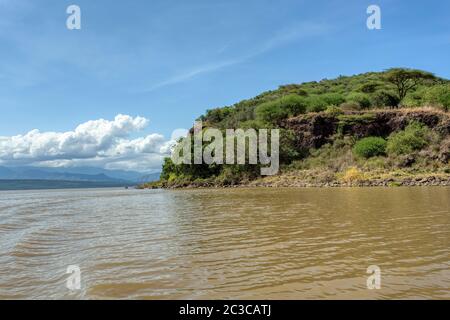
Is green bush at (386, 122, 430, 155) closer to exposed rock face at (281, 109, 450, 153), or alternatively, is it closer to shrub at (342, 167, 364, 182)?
exposed rock face at (281, 109, 450, 153)

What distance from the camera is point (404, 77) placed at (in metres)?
62.0

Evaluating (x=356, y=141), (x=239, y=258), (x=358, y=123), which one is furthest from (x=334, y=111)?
(x=239, y=258)

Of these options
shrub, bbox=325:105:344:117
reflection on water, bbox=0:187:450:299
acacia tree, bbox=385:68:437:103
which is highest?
acacia tree, bbox=385:68:437:103

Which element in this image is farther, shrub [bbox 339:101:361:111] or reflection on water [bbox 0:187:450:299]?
shrub [bbox 339:101:361:111]

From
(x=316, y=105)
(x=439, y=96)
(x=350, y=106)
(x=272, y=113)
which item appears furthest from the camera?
(x=316, y=105)

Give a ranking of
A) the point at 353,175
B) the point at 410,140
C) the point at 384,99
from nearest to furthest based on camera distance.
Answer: the point at 353,175
the point at 410,140
the point at 384,99

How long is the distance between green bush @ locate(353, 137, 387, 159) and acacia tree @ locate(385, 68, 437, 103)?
19.9 m

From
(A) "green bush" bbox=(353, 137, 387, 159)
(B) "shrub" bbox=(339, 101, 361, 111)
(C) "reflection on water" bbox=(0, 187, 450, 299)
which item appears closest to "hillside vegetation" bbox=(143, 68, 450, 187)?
(A) "green bush" bbox=(353, 137, 387, 159)

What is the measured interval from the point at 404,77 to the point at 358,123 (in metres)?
17.2

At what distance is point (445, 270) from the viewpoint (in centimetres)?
629

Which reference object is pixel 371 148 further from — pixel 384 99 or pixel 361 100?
pixel 384 99

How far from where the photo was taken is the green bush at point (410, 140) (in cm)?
4316

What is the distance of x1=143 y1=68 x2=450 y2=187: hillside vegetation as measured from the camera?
1578 inches
